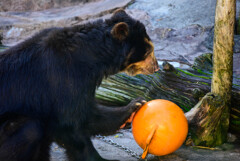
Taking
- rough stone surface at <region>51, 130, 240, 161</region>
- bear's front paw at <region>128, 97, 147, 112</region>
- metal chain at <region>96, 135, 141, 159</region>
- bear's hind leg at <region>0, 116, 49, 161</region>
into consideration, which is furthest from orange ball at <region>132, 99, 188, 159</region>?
bear's hind leg at <region>0, 116, 49, 161</region>

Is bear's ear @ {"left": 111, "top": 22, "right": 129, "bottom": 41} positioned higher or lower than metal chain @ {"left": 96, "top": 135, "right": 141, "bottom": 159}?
higher

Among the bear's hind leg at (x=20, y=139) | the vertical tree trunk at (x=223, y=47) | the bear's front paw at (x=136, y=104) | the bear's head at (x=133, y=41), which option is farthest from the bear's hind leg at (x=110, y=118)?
the vertical tree trunk at (x=223, y=47)

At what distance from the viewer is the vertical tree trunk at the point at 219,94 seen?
3613 millimetres

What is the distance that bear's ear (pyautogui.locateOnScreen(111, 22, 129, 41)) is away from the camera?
3316mm

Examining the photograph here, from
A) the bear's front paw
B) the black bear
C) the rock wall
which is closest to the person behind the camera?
the black bear

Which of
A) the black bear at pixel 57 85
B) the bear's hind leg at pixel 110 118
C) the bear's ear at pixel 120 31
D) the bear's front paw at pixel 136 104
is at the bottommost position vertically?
the bear's hind leg at pixel 110 118

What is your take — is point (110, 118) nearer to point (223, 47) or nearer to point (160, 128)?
point (160, 128)

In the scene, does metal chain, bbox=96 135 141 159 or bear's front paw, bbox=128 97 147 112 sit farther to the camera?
metal chain, bbox=96 135 141 159

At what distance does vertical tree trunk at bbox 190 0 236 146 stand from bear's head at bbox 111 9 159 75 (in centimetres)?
81

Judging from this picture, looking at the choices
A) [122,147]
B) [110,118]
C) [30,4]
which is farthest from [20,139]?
[30,4]

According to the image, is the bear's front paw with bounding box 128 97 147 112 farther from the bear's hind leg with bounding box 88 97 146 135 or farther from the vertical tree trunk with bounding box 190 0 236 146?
the vertical tree trunk with bounding box 190 0 236 146

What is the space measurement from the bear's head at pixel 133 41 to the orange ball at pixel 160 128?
659mm

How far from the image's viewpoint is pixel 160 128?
10.5 ft

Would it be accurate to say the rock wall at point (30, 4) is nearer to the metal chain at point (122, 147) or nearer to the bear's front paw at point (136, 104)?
the metal chain at point (122, 147)
